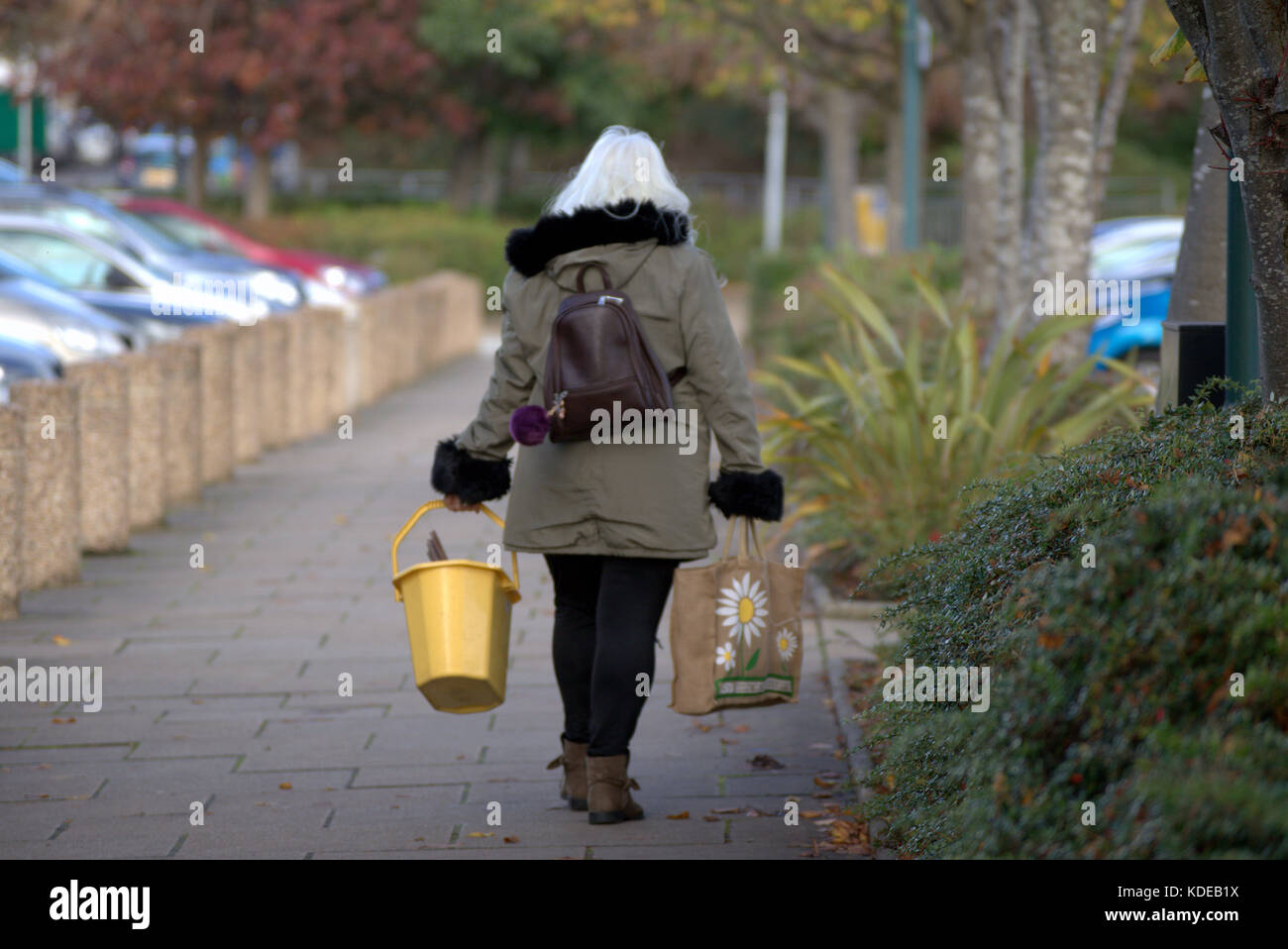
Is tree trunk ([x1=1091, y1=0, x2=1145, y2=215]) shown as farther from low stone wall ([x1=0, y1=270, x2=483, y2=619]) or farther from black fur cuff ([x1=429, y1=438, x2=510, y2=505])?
black fur cuff ([x1=429, y1=438, x2=510, y2=505])

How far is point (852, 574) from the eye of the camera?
7883 mm

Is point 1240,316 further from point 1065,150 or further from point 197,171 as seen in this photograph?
point 197,171

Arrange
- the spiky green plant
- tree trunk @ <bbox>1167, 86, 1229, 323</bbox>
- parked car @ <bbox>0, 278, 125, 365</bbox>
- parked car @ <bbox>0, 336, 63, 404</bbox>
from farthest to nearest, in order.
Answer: parked car @ <bbox>0, 278, 125, 365</bbox>
parked car @ <bbox>0, 336, 63, 404</bbox>
the spiky green plant
tree trunk @ <bbox>1167, 86, 1229, 323</bbox>

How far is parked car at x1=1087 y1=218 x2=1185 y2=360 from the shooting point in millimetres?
14047

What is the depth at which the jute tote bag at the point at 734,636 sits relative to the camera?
4645 millimetres

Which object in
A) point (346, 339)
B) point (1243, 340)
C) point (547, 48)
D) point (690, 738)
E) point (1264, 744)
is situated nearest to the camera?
point (1264, 744)

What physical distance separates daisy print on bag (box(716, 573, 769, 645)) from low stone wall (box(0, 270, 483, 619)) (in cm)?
368

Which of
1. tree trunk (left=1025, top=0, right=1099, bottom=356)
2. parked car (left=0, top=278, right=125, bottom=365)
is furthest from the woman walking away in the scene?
parked car (left=0, top=278, right=125, bottom=365)

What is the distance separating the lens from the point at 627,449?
15.2 feet

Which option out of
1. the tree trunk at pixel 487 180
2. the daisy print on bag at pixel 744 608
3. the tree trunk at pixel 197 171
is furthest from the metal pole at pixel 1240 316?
the tree trunk at pixel 487 180
